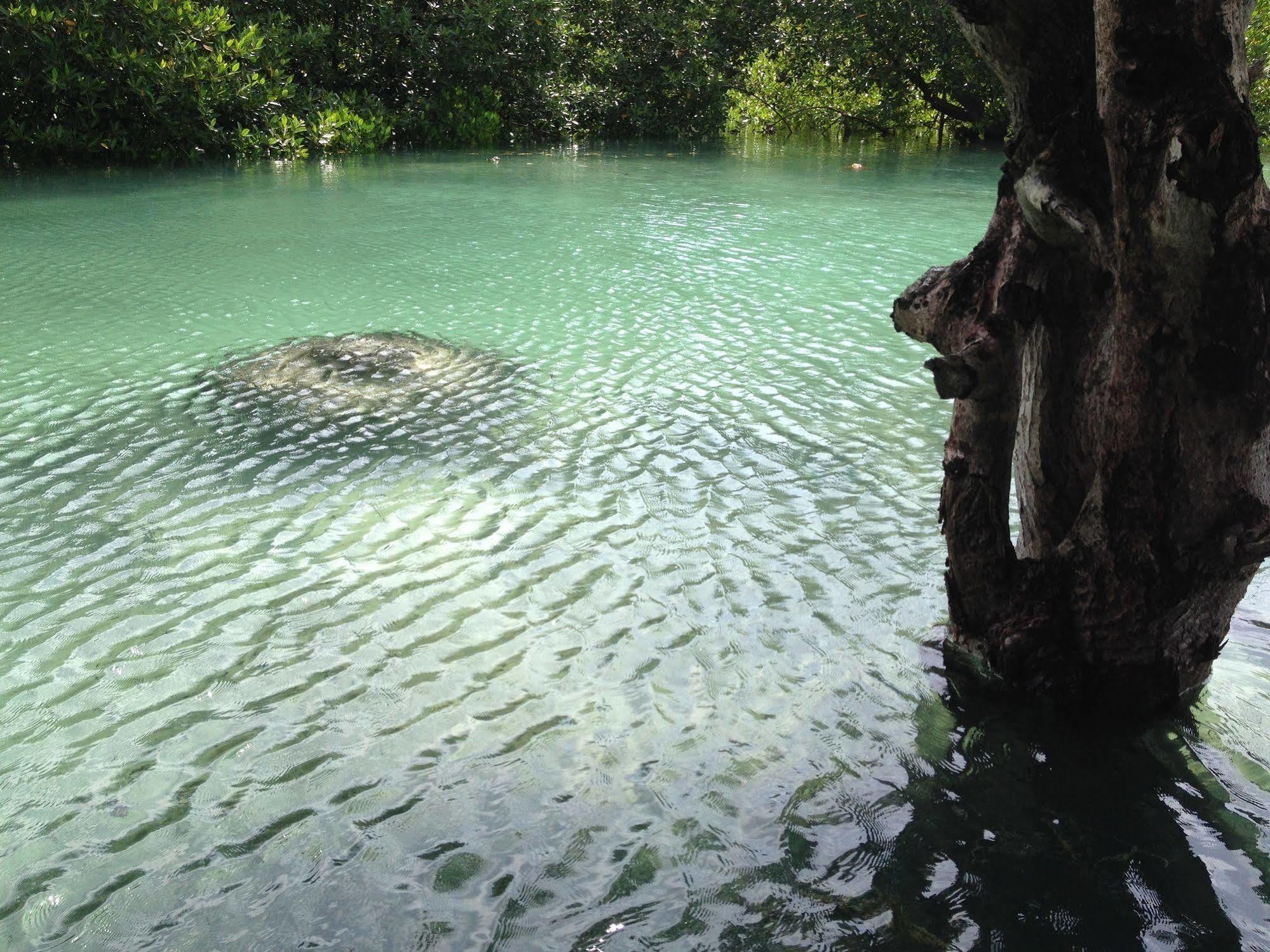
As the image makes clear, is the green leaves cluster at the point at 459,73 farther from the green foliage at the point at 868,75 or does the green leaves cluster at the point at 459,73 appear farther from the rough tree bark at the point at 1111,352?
the rough tree bark at the point at 1111,352

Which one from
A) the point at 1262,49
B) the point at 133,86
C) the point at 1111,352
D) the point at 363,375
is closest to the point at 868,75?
the point at 1262,49

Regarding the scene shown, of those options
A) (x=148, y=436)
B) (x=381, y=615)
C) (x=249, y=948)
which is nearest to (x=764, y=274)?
(x=148, y=436)

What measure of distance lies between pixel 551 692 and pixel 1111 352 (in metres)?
1.77

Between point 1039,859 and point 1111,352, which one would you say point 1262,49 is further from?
point 1039,859

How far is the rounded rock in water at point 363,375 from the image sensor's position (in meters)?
5.53

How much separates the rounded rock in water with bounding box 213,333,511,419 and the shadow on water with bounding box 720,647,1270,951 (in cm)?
356

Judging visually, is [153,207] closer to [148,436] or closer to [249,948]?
[148,436]

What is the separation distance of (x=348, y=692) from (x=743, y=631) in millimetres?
1248

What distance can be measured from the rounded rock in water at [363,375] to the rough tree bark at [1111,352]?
3313mm

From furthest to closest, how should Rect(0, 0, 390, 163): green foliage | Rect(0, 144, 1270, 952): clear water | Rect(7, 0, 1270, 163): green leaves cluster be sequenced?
Rect(7, 0, 1270, 163): green leaves cluster < Rect(0, 0, 390, 163): green foliage < Rect(0, 144, 1270, 952): clear water

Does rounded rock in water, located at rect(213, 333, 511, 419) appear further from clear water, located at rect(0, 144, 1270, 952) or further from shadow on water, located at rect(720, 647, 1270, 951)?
shadow on water, located at rect(720, 647, 1270, 951)

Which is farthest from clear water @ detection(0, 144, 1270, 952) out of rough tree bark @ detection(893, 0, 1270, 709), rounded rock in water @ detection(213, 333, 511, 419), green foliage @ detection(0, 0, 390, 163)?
green foliage @ detection(0, 0, 390, 163)

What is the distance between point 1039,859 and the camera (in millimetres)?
2400

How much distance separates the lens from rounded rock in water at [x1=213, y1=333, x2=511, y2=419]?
5531mm
